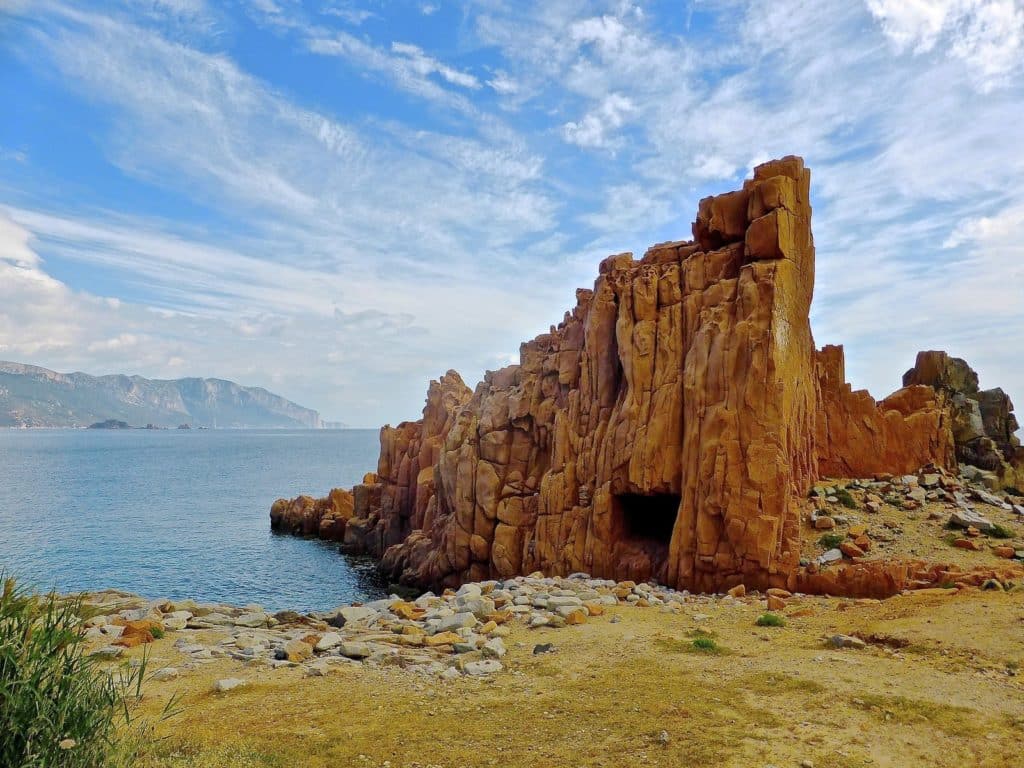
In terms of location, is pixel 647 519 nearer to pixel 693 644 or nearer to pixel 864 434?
pixel 864 434

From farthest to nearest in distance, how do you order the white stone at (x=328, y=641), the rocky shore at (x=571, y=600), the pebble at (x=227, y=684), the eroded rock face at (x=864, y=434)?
the eroded rock face at (x=864, y=434), the white stone at (x=328, y=641), the rocky shore at (x=571, y=600), the pebble at (x=227, y=684)

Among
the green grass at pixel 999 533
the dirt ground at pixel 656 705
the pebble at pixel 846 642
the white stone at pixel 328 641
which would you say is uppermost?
the green grass at pixel 999 533

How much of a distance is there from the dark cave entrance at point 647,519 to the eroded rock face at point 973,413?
66.3 ft

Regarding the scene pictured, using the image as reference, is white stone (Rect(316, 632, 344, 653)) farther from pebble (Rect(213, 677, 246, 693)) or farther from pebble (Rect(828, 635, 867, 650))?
pebble (Rect(828, 635, 867, 650))

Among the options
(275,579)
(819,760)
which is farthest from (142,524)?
(819,760)

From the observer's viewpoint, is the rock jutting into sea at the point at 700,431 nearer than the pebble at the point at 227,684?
No

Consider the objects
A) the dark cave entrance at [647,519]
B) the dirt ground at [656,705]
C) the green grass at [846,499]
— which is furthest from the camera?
the dark cave entrance at [647,519]

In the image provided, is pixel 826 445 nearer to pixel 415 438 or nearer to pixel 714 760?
pixel 714 760

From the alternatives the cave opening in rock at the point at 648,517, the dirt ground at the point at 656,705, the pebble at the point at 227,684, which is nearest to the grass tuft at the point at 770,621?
the dirt ground at the point at 656,705

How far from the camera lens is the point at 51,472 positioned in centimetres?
11338

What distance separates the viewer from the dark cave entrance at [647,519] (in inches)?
1171

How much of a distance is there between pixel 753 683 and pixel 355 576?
135ft

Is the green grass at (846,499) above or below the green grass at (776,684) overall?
above

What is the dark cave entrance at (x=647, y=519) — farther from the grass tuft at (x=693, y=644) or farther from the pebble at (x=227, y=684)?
the pebble at (x=227, y=684)
